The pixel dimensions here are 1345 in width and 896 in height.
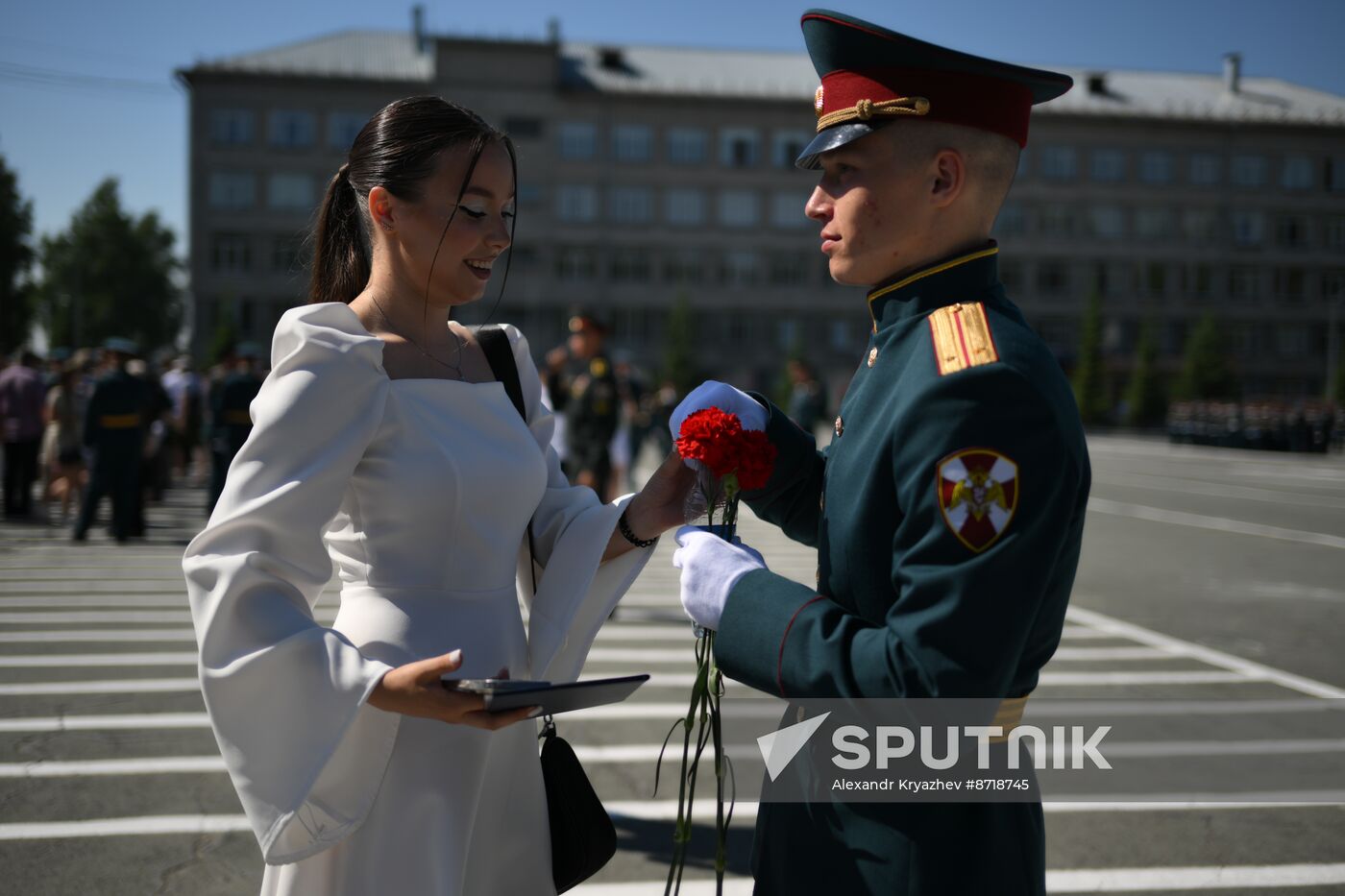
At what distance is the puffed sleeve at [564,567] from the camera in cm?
262

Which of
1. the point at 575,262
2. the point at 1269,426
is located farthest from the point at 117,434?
the point at 575,262

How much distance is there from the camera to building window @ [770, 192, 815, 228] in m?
66.4

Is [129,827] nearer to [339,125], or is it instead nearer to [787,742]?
[787,742]

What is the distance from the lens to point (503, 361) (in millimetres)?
2672

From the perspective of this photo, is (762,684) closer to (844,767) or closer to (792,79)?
(844,767)

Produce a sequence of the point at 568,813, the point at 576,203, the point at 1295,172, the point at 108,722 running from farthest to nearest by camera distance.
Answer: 1. the point at 1295,172
2. the point at 576,203
3. the point at 108,722
4. the point at 568,813

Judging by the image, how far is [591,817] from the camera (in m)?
2.54

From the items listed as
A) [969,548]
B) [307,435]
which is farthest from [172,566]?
[969,548]

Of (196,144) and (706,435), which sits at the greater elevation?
(196,144)

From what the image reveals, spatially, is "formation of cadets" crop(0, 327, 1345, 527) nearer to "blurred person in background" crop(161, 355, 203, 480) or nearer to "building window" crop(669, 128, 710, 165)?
"blurred person in background" crop(161, 355, 203, 480)

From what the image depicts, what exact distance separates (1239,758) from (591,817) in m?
4.57

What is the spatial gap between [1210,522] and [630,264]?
52.5 metres

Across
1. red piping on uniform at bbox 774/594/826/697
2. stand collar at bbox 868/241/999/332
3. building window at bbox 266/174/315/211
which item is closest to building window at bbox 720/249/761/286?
building window at bbox 266/174/315/211

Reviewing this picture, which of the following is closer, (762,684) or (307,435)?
(762,684)
